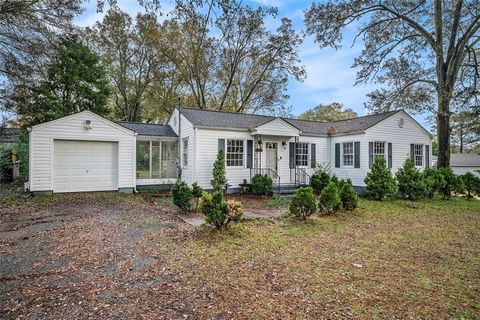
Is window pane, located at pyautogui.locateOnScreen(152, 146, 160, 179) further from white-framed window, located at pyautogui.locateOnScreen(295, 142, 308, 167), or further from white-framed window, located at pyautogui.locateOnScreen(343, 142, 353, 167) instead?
white-framed window, located at pyautogui.locateOnScreen(343, 142, 353, 167)

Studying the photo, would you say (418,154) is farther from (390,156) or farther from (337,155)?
(337,155)

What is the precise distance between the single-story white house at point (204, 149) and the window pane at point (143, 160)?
51mm

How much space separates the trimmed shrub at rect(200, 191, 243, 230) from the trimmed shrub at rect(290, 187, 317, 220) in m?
2.19

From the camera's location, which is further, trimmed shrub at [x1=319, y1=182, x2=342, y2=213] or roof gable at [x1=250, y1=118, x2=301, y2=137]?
roof gable at [x1=250, y1=118, x2=301, y2=137]

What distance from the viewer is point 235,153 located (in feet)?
46.7

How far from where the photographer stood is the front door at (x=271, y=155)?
15.0 m

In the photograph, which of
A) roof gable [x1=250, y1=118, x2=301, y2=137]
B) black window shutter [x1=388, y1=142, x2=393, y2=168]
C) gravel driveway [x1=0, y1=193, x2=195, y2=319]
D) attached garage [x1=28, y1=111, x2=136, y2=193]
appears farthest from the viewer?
black window shutter [x1=388, y1=142, x2=393, y2=168]

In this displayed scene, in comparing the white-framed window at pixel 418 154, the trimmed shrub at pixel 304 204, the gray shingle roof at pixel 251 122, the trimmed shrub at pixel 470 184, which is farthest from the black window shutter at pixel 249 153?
the trimmed shrub at pixel 470 184

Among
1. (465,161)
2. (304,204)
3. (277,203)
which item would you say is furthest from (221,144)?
(465,161)

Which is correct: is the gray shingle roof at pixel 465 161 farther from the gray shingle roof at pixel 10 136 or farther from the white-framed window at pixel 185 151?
the gray shingle roof at pixel 10 136

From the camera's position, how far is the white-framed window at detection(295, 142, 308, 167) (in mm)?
15930

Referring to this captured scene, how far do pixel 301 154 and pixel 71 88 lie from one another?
1719 cm

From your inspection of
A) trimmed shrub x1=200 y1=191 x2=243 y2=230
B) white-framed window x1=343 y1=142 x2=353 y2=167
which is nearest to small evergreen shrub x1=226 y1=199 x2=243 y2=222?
trimmed shrub x1=200 y1=191 x2=243 y2=230

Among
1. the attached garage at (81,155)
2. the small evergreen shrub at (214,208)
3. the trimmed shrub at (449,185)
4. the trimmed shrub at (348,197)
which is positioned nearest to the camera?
the small evergreen shrub at (214,208)
